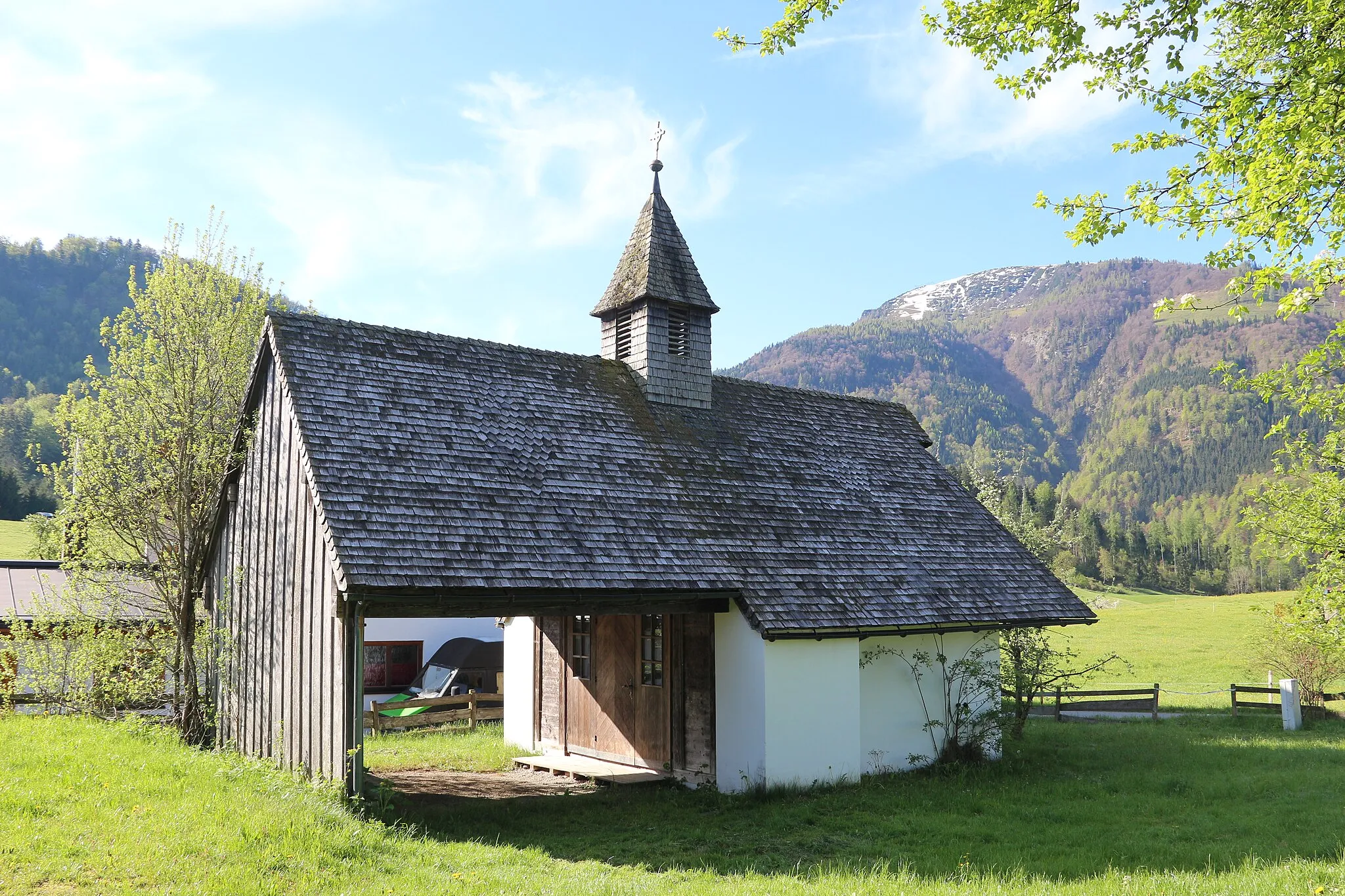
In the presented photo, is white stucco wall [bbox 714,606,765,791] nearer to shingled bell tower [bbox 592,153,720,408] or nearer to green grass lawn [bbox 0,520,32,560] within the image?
shingled bell tower [bbox 592,153,720,408]

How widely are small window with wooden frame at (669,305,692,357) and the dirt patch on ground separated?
7478 millimetres

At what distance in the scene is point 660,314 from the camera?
55.4ft

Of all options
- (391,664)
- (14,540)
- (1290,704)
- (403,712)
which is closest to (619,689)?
(403,712)

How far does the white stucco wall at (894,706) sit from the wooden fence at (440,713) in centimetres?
790

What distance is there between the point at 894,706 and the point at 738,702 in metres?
2.99

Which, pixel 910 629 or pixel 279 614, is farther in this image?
pixel 910 629

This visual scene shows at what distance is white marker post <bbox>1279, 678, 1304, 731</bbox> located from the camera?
19531mm

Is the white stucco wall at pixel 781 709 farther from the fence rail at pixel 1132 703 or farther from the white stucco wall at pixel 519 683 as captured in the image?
the fence rail at pixel 1132 703

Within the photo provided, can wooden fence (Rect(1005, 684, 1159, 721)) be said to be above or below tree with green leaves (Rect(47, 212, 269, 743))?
below

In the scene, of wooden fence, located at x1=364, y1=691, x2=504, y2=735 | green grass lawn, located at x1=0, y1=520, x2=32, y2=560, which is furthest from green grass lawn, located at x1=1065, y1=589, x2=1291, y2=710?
green grass lawn, located at x1=0, y1=520, x2=32, y2=560

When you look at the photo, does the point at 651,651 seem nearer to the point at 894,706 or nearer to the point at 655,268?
the point at 894,706

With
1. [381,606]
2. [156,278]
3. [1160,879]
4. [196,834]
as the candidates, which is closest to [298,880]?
[196,834]

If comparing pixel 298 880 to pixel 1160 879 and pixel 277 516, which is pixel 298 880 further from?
pixel 1160 879

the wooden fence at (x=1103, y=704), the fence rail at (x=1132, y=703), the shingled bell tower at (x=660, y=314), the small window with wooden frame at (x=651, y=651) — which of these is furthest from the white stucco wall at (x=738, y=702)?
the wooden fence at (x=1103, y=704)
